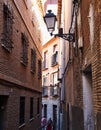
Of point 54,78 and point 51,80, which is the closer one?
point 54,78

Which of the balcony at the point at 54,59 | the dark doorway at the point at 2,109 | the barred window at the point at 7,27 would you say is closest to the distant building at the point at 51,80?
the balcony at the point at 54,59

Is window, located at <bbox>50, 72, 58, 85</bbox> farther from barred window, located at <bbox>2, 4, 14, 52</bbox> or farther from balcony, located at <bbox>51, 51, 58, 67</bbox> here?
barred window, located at <bbox>2, 4, 14, 52</bbox>

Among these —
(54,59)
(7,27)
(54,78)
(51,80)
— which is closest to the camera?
(7,27)

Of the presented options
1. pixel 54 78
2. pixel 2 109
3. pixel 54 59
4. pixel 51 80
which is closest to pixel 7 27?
pixel 2 109

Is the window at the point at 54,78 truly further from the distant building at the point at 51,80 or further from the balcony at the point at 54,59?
the balcony at the point at 54,59

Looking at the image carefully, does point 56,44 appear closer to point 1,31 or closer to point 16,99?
point 16,99

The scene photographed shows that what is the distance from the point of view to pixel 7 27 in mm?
10719

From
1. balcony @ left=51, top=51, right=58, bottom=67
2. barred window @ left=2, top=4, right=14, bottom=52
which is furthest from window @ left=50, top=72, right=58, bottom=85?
barred window @ left=2, top=4, right=14, bottom=52

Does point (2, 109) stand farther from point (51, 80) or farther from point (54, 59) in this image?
point (51, 80)

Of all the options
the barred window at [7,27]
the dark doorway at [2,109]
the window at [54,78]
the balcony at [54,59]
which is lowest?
the dark doorway at [2,109]

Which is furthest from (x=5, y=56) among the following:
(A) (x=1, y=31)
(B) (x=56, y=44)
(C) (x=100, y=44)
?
(B) (x=56, y=44)

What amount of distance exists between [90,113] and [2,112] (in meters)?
3.56

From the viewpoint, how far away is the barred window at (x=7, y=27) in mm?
10230

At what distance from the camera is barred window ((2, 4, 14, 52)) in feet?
33.6
